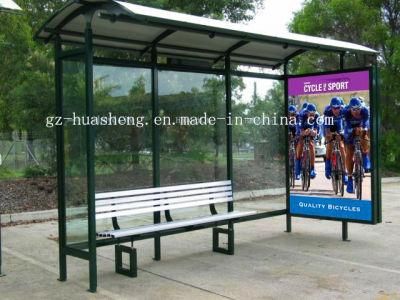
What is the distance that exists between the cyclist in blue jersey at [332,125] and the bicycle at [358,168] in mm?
192

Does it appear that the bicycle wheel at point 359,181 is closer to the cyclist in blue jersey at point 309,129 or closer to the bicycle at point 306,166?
the cyclist in blue jersey at point 309,129

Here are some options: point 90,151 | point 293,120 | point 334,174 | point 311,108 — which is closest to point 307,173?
point 334,174

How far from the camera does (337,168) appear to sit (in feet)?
24.1

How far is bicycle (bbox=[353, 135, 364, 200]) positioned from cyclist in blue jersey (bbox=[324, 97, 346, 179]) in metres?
0.19

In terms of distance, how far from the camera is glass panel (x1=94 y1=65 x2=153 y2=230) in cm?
622

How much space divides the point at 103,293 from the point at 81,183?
46.4 inches

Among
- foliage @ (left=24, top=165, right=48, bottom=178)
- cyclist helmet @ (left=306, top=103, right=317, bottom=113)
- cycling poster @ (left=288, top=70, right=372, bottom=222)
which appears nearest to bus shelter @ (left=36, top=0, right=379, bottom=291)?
cycling poster @ (left=288, top=70, right=372, bottom=222)

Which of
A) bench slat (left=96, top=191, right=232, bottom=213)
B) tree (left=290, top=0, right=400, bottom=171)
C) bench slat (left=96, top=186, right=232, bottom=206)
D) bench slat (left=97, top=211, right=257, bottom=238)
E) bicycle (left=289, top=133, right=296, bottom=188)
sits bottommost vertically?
bench slat (left=97, top=211, right=257, bottom=238)

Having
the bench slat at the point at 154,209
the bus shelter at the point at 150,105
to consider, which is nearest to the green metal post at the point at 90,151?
the bus shelter at the point at 150,105

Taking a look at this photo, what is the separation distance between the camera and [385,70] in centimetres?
1880

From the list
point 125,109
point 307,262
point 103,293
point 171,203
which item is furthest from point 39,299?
point 307,262

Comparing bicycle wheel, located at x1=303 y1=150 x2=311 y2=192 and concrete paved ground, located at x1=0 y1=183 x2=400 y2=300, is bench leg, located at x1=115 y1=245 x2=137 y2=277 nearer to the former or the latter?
concrete paved ground, located at x1=0 y1=183 x2=400 y2=300

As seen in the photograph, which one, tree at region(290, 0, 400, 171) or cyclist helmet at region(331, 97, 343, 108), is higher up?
tree at region(290, 0, 400, 171)

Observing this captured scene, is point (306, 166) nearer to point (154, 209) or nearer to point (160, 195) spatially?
point (160, 195)
